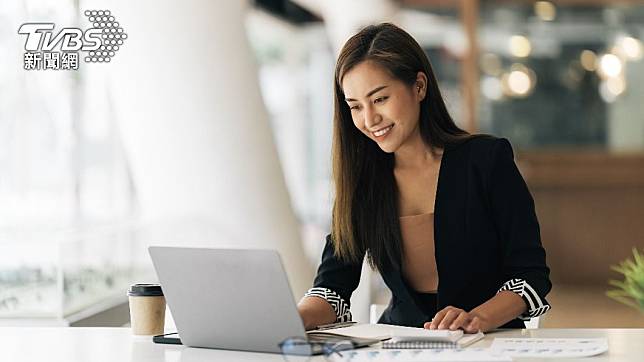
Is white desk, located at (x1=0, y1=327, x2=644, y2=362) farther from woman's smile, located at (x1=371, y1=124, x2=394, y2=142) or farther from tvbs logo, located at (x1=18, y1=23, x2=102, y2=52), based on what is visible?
tvbs logo, located at (x1=18, y1=23, x2=102, y2=52)

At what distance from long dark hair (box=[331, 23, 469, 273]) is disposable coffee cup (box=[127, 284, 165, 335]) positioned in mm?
499

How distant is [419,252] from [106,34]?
2.86 m

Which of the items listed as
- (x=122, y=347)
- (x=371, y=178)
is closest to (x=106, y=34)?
(x=371, y=178)

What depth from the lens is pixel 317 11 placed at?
12953 mm

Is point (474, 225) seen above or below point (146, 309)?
above

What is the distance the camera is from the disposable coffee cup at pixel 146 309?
8.02 feet

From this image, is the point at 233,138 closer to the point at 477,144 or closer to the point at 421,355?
the point at 477,144

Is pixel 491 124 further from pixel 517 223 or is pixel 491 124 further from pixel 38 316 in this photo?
pixel 517 223

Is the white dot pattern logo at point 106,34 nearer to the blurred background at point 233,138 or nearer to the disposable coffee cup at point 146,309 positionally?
the blurred background at point 233,138

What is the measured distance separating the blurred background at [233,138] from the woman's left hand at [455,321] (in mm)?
391

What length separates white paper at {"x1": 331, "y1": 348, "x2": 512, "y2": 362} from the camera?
77.9 inches

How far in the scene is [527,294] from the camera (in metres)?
2.47

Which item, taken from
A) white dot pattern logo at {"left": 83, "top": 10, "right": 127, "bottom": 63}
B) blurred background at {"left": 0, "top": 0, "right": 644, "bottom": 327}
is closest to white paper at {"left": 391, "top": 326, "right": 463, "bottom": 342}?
blurred background at {"left": 0, "top": 0, "right": 644, "bottom": 327}

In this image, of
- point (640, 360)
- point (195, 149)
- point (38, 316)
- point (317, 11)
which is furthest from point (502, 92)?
point (640, 360)
